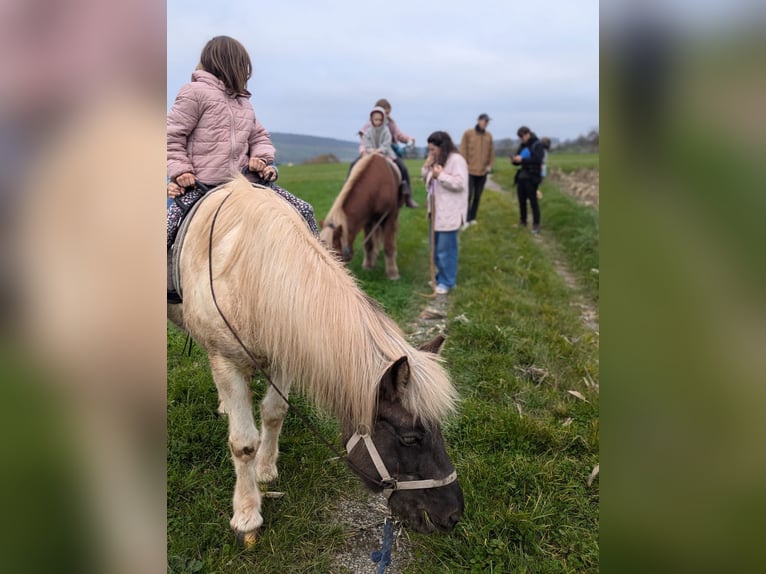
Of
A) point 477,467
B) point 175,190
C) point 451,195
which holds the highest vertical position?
point 451,195

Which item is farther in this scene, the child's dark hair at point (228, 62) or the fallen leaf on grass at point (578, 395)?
the fallen leaf on grass at point (578, 395)

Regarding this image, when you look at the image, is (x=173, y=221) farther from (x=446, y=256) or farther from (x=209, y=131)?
(x=446, y=256)

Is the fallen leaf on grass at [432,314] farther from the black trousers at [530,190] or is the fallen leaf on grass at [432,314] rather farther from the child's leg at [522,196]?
the child's leg at [522,196]

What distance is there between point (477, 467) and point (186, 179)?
2693 mm

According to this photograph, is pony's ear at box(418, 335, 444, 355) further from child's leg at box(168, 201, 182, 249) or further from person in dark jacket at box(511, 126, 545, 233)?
person in dark jacket at box(511, 126, 545, 233)

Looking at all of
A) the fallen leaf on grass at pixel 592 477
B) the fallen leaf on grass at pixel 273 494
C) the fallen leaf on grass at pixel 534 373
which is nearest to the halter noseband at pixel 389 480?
the fallen leaf on grass at pixel 273 494

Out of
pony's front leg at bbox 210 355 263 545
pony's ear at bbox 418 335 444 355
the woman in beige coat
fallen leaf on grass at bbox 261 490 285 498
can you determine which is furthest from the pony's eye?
the woman in beige coat

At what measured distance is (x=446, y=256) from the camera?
7027mm

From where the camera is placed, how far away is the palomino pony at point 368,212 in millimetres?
7133

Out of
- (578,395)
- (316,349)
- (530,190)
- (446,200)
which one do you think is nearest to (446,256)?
(446,200)
